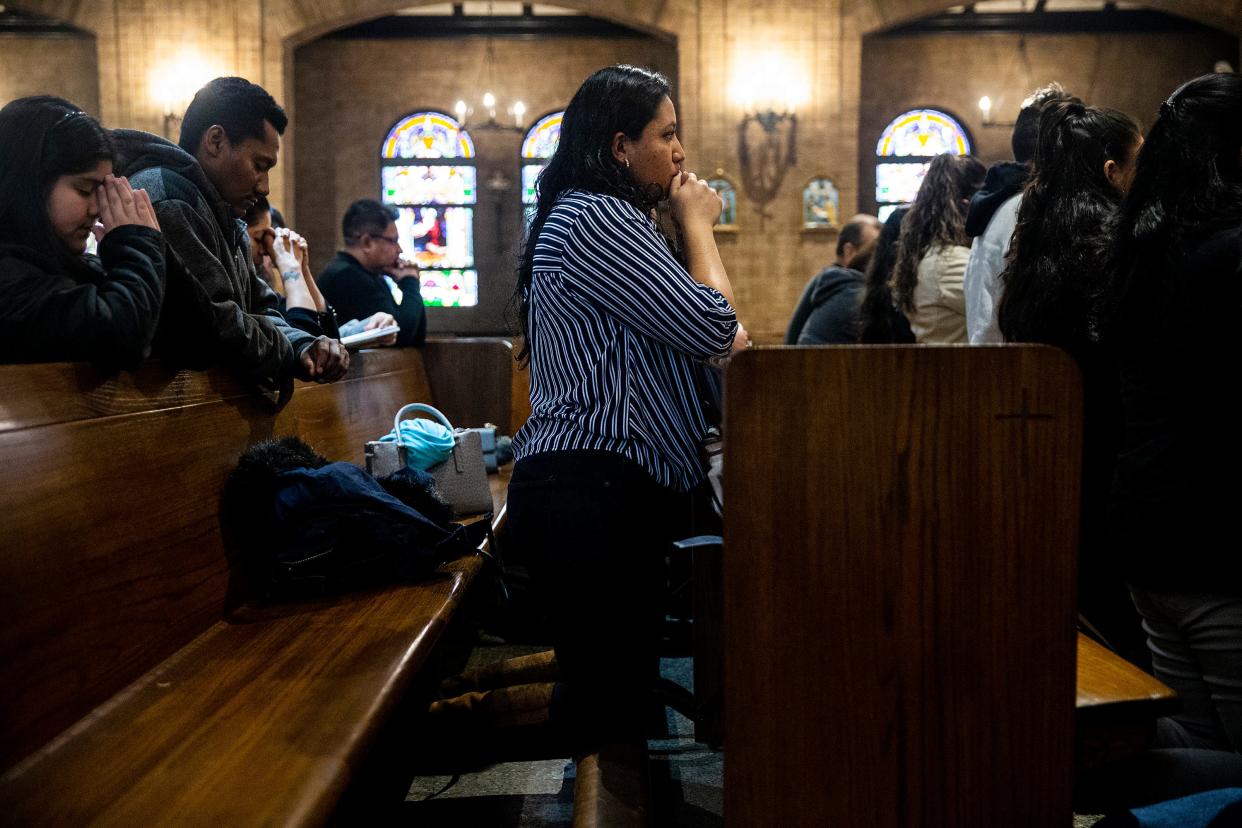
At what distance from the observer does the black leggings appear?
1.80 metres

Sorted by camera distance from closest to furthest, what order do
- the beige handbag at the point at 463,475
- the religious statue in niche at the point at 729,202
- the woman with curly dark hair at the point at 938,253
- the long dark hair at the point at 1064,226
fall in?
the long dark hair at the point at 1064,226
the beige handbag at the point at 463,475
the woman with curly dark hair at the point at 938,253
the religious statue in niche at the point at 729,202

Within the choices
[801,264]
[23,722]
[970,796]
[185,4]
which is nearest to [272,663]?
[23,722]

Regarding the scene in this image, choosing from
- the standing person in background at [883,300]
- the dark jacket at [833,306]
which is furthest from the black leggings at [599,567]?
the dark jacket at [833,306]

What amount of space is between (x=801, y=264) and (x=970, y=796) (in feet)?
34.7

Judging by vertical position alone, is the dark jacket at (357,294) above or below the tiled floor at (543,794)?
above

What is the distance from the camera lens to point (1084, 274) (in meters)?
2.51

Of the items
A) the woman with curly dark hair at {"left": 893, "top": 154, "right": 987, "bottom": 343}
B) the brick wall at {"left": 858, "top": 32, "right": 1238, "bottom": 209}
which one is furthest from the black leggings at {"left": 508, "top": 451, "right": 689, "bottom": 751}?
the brick wall at {"left": 858, "top": 32, "right": 1238, "bottom": 209}

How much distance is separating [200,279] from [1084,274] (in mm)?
2100

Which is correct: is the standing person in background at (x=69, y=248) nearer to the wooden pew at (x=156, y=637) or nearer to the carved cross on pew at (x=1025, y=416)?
the wooden pew at (x=156, y=637)

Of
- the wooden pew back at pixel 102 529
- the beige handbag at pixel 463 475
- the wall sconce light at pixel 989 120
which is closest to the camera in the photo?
the wooden pew back at pixel 102 529

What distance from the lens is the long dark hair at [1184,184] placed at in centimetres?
187

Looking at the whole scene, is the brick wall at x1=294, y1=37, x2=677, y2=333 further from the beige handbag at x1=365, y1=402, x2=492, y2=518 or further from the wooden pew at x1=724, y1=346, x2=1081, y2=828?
the wooden pew at x1=724, y1=346, x2=1081, y2=828

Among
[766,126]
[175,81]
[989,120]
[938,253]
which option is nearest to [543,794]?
[938,253]

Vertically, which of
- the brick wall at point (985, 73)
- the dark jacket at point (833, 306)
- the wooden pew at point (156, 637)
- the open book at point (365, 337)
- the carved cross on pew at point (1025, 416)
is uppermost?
the brick wall at point (985, 73)
